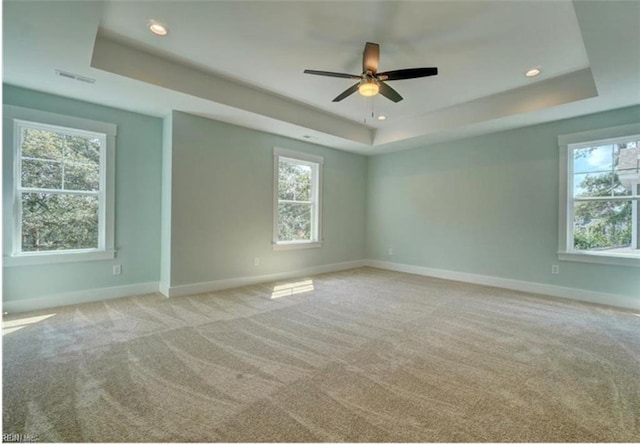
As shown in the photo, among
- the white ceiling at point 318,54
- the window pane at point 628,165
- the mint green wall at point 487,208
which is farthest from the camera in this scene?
the mint green wall at point 487,208

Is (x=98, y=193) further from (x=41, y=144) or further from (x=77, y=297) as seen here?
(x=77, y=297)

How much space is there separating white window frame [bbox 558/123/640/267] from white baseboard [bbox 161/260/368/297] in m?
3.77

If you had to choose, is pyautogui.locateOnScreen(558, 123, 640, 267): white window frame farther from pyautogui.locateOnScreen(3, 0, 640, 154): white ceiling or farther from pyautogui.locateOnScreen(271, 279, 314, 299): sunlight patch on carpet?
pyautogui.locateOnScreen(271, 279, 314, 299): sunlight patch on carpet

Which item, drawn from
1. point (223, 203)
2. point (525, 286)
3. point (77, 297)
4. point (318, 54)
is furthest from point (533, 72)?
point (77, 297)

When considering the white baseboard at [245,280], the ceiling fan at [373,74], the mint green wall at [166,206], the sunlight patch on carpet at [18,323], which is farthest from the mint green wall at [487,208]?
the sunlight patch on carpet at [18,323]

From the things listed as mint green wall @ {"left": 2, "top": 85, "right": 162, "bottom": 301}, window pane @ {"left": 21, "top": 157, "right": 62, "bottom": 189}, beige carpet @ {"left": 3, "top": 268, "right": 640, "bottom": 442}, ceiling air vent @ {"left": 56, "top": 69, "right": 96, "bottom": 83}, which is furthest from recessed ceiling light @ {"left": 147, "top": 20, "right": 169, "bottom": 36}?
beige carpet @ {"left": 3, "top": 268, "right": 640, "bottom": 442}

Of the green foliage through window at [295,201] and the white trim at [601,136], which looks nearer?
the white trim at [601,136]

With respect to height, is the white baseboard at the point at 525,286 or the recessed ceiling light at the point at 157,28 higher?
the recessed ceiling light at the point at 157,28

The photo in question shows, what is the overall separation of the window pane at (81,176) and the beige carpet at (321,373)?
155cm

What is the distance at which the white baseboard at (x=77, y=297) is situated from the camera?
3686 mm

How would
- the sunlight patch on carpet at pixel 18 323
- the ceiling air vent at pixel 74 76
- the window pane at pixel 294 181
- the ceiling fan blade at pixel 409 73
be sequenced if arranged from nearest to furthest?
1. the ceiling fan blade at pixel 409 73
2. the sunlight patch on carpet at pixel 18 323
3. the ceiling air vent at pixel 74 76
4. the window pane at pixel 294 181

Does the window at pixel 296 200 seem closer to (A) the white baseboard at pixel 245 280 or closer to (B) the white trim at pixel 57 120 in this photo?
(A) the white baseboard at pixel 245 280

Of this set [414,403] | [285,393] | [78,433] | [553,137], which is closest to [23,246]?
[78,433]

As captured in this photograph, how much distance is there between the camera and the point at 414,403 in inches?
82.7
